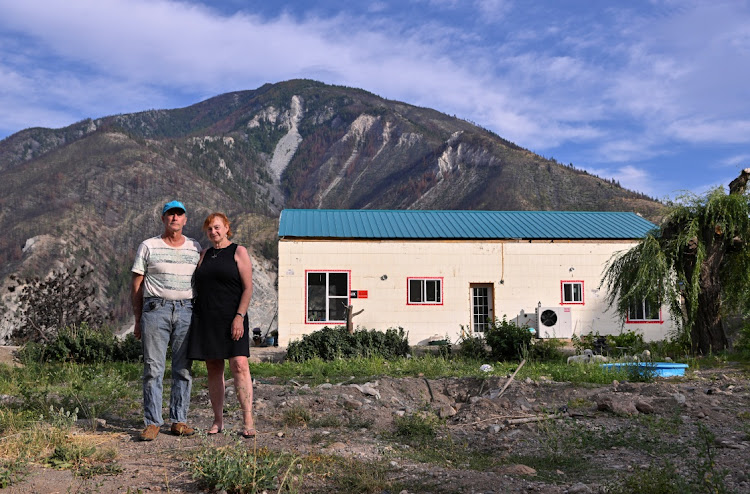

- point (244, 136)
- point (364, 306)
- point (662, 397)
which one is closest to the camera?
point (662, 397)

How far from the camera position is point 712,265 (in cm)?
1319

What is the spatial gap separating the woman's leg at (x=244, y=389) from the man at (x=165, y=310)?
1.59 feet

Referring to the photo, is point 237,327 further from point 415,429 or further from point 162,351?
point 415,429

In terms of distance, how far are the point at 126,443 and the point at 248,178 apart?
417 ft

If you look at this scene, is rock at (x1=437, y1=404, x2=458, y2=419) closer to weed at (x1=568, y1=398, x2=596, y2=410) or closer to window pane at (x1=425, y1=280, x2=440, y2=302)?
weed at (x1=568, y1=398, x2=596, y2=410)

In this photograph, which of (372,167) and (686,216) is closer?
(686,216)

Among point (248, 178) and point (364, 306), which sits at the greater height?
point (248, 178)

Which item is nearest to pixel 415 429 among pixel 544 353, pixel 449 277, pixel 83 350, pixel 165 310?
pixel 165 310

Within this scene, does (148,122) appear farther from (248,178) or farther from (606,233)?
(606,233)

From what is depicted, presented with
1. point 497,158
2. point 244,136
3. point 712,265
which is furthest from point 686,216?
point 244,136

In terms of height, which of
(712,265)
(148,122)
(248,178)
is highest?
(148,122)

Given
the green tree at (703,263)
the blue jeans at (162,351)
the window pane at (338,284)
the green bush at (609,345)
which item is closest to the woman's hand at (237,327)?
the blue jeans at (162,351)

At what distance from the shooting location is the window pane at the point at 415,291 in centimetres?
1941

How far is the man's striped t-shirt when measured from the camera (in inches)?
214
